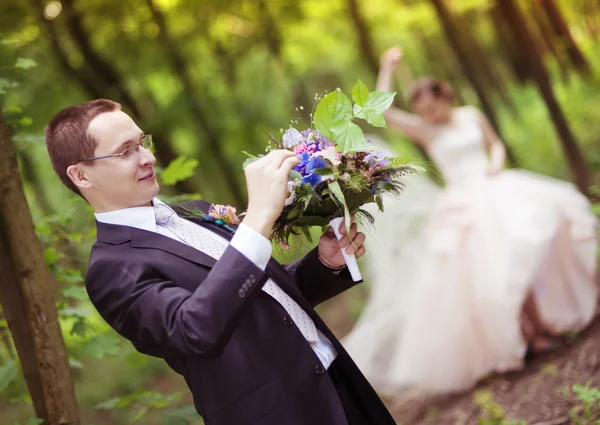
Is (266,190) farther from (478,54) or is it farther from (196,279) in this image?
(478,54)

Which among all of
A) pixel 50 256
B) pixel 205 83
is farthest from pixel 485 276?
pixel 205 83

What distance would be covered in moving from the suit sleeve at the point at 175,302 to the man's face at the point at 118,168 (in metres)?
0.20

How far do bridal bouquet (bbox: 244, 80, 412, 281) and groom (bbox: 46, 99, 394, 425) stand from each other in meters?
0.12

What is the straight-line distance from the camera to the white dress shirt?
1.75 m

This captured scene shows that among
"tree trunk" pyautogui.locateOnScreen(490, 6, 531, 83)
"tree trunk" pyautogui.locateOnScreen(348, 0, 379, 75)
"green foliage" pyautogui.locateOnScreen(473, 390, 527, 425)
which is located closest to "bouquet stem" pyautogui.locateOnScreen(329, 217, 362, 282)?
"green foliage" pyautogui.locateOnScreen(473, 390, 527, 425)

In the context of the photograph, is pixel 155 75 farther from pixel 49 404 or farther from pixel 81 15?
pixel 49 404

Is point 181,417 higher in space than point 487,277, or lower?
higher

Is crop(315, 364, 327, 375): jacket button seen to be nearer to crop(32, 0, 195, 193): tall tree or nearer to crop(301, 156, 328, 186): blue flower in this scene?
crop(301, 156, 328, 186): blue flower

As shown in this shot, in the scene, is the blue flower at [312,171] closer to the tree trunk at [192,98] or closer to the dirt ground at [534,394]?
the dirt ground at [534,394]

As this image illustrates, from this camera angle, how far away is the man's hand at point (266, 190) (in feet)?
5.82

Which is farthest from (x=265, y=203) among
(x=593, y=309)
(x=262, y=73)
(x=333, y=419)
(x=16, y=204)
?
(x=262, y=73)

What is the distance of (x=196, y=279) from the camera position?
1.95 m

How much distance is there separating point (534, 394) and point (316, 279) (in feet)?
9.46

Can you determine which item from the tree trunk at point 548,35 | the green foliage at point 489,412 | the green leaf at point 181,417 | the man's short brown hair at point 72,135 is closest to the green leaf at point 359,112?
the man's short brown hair at point 72,135
